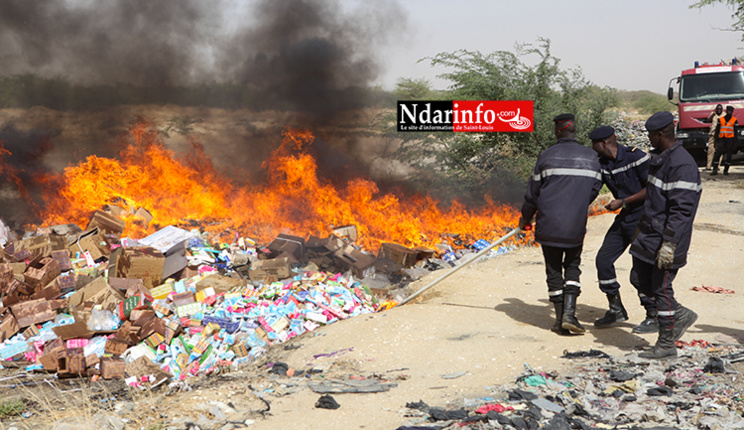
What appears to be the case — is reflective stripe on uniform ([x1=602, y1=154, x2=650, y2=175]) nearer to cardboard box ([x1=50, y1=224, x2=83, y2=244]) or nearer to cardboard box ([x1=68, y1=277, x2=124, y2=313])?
cardboard box ([x1=68, y1=277, x2=124, y2=313])

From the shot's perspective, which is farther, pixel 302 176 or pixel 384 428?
pixel 302 176

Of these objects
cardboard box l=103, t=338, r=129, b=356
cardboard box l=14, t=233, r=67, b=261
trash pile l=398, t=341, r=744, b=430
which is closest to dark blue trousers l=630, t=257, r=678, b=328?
trash pile l=398, t=341, r=744, b=430

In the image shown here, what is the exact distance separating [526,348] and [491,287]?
7.86 feet

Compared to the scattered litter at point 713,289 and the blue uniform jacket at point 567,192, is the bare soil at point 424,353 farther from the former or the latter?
the blue uniform jacket at point 567,192

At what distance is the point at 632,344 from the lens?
4.31m

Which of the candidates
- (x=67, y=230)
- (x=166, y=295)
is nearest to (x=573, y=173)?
(x=166, y=295)

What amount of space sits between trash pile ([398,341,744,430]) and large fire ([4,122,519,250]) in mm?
5936

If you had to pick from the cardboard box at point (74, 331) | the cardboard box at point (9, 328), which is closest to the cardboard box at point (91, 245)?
the cardboard box at point (9, 328)

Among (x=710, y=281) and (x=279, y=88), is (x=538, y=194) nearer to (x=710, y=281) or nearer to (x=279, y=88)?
(x=710, y=281)

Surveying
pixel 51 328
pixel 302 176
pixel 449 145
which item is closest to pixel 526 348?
pixel 51 328

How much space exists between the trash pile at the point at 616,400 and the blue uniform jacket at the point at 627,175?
1289 millimetres

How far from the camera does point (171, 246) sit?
780cm

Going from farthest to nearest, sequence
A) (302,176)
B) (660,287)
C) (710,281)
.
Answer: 1. (302,176)
2. (710,281)
3. (660,287)

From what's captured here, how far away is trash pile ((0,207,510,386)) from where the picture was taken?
18.2 ft
